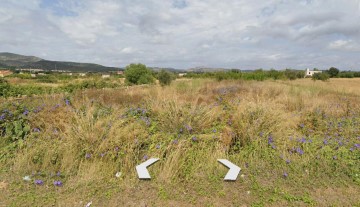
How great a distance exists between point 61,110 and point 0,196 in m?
1.72

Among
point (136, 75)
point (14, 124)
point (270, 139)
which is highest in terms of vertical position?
point (136, 75)

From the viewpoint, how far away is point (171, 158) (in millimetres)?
2605

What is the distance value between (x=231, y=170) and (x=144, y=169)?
112cm

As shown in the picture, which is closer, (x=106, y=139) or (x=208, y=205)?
(x=208, y=205)

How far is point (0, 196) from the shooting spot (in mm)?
2094

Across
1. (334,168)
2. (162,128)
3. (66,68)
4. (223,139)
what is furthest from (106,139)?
(66,68)

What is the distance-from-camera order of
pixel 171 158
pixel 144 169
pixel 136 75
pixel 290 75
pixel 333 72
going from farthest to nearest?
pixel 333 72, pixel 136 75, pixel 290 75, pixel 171 158, pixel 144 169

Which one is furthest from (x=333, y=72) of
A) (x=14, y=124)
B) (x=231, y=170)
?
(x=14, y=124)

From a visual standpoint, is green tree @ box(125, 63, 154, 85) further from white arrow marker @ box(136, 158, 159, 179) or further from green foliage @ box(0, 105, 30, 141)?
white arrow marker @ box(136, 158, 159, 179)

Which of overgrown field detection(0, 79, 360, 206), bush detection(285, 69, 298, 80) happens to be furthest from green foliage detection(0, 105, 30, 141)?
bush detection(285, 69, 298, 80)

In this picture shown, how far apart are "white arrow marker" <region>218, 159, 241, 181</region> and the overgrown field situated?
0.22ft

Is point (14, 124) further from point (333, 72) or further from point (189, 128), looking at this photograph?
point (333, 72)

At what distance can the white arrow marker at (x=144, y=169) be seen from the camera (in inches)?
93.5

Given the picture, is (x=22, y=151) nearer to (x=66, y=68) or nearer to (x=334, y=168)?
(x=334, y=168)
